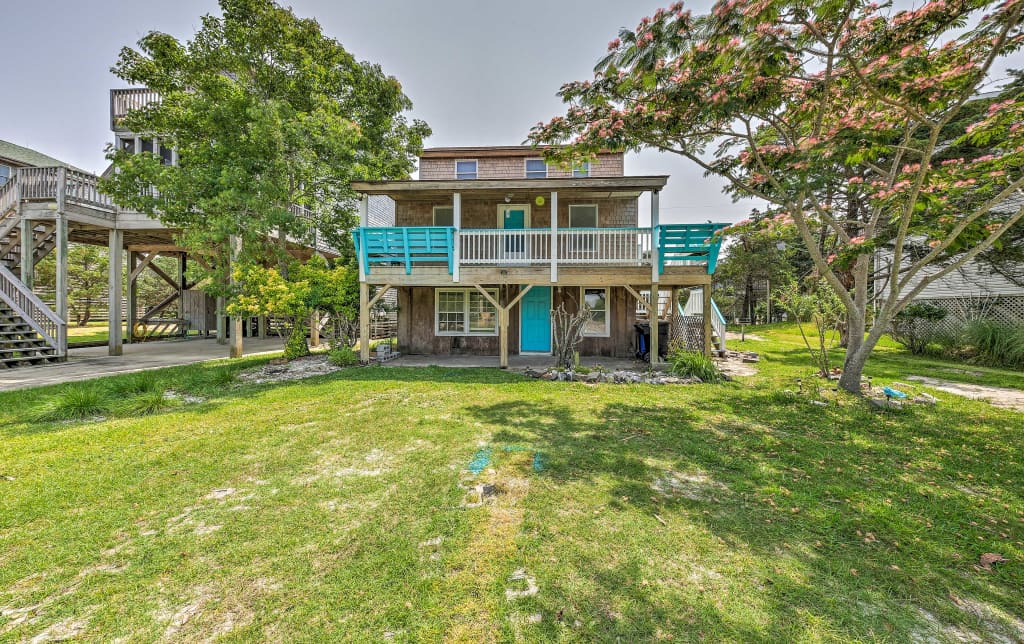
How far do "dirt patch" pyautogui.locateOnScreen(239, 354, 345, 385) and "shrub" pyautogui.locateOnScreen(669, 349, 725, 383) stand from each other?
7.74 metres

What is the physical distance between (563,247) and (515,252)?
1325 millimetres

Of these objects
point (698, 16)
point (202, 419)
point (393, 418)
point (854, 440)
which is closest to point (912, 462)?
point (854, 440)

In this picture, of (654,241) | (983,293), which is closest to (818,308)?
(654,241)

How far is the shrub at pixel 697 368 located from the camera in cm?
759

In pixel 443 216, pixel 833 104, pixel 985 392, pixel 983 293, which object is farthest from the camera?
pixel 983 293

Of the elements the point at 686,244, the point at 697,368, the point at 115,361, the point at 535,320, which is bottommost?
the point at 115,361

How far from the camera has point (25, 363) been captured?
8852 mm

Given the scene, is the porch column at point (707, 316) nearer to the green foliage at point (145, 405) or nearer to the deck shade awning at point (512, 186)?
the deck shade awning at point (512, 186)

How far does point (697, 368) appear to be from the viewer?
25.6 feet

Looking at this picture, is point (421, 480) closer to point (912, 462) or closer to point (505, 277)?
point (912, 462)

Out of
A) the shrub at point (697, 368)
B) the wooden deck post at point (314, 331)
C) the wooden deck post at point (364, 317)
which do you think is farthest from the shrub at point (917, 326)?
the wooden deck post at point (314, 331)

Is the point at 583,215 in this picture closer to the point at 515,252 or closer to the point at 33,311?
the point at 515,252

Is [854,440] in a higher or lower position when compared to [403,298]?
lower

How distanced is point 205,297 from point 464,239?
14.0m
